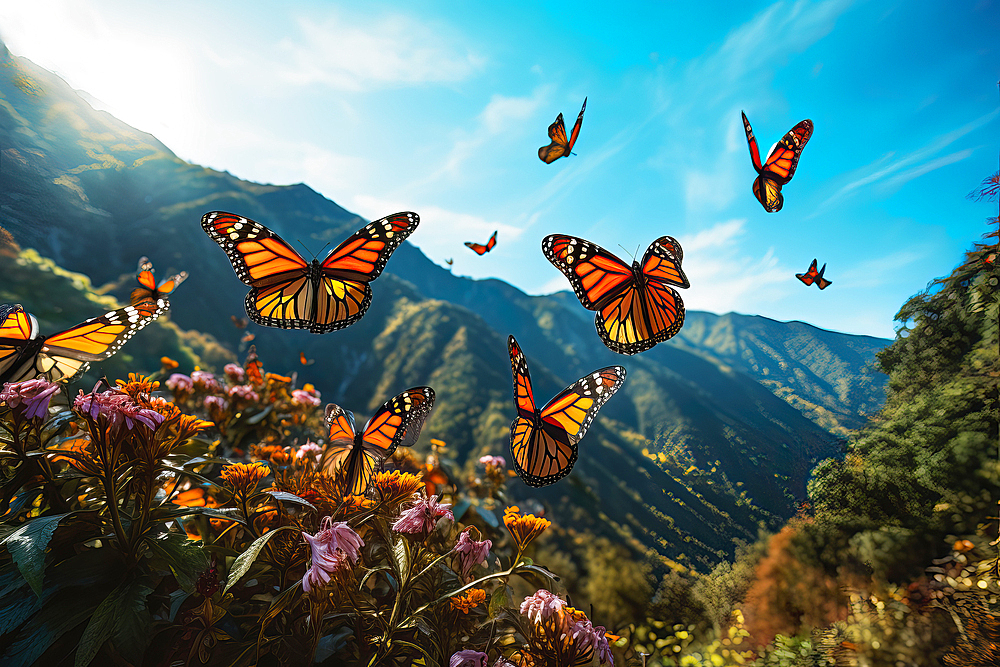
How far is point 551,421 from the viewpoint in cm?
110

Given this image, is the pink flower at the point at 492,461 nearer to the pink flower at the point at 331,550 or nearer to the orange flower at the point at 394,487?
the orange flower at the point at 394,487

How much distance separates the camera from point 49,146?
167 cm

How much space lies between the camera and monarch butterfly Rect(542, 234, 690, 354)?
0.82 meters

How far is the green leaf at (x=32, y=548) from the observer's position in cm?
57

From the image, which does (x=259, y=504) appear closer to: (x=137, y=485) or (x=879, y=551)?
(x=137, y=485)

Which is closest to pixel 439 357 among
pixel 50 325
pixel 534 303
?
pixel 534 303

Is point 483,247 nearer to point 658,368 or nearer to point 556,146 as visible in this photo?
point 556,146

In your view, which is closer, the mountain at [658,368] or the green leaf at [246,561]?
the green leaf at [246,561]

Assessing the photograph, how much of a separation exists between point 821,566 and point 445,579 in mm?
1427

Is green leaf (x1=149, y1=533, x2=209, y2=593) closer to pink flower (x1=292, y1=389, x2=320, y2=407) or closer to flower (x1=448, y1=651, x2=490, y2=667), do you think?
flower (x1=448, y1=651, x2=490, y2=667)

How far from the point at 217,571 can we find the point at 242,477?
24cm

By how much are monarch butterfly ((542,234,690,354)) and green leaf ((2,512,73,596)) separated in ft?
3.38

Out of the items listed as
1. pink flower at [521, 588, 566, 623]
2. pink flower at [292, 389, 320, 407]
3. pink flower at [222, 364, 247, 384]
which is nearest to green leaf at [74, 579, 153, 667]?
pink flower at [521, 588, 566, 623]

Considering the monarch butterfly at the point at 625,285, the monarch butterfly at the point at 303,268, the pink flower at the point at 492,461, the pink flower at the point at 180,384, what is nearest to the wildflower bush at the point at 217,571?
the monarch butterfly at the point at 303,268
